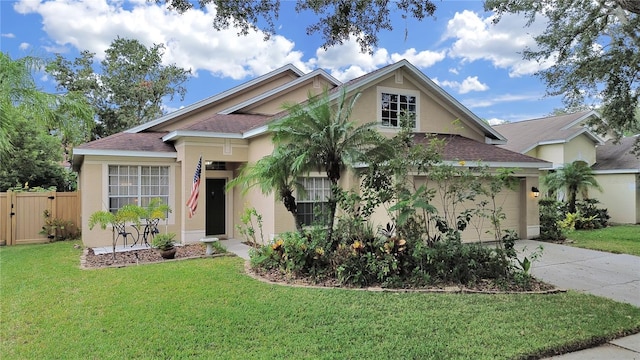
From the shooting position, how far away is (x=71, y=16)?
415 inches

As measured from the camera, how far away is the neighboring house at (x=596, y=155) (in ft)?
61.6

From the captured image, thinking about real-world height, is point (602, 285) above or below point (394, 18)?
below

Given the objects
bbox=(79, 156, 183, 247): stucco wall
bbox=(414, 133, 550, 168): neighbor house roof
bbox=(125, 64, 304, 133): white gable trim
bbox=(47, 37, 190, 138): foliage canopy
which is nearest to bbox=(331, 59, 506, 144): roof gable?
bbox=(414, 133, 550, 168): neighbor house roof

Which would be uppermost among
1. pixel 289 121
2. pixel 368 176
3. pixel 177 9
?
pixel 177 9

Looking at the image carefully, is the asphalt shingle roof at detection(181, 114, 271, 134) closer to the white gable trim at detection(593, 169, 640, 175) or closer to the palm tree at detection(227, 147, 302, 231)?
the palm tree at detection(227, 147, 302, 231)

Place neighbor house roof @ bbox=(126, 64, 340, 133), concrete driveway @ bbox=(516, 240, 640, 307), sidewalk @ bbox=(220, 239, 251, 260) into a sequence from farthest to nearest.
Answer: neighbor house roof @ bbox=(126, 64, 340, 133) < sidewalk @ bbox=(220, 239, 251, 260) < concrete driveway @ bbox=(516, 240, 640, 307)

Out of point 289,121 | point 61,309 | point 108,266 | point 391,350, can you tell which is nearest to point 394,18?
point 289,121

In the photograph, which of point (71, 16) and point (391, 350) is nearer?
point (391, 350)

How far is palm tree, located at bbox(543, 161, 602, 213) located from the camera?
1631cm

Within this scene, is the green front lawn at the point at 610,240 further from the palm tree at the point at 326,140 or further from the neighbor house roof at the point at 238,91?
the neighbor house roof at the point at 238,91

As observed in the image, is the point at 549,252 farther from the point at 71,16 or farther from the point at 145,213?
the point at 71,16

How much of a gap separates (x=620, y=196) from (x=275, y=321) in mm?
21130

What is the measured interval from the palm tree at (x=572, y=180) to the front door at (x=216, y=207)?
14311mm

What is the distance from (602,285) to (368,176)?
506cm
